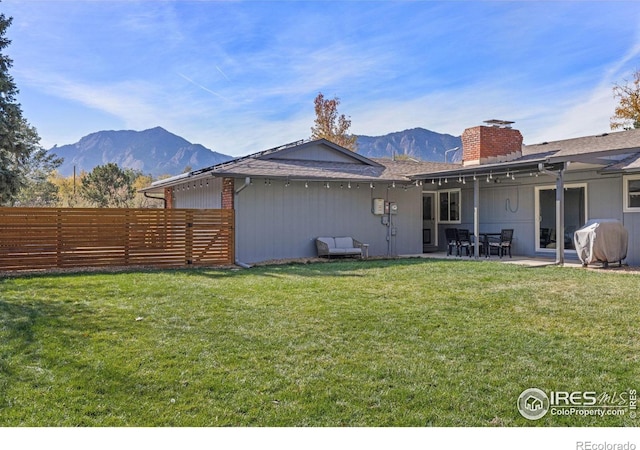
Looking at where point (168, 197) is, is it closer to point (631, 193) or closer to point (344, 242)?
point (344, 242)

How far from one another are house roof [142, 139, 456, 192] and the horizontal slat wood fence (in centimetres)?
139

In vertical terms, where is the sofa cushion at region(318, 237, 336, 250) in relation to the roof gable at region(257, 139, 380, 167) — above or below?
below

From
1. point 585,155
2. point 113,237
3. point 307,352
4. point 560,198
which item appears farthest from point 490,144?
point 307,352

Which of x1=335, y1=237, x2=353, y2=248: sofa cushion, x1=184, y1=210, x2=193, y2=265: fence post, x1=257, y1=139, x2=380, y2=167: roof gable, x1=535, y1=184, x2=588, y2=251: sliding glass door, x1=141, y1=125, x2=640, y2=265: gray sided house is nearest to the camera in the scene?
x1=184, y1=210, x2=193, y2=265: fence post

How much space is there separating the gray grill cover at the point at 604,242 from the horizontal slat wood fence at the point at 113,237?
317 inches

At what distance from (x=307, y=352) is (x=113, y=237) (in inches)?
299

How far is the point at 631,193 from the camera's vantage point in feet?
35.3

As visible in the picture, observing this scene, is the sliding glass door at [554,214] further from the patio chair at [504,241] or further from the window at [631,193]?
the window at [631,193]

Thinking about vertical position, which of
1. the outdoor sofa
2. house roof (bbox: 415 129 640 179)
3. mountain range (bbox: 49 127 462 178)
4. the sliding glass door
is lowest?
the outdoor sofa

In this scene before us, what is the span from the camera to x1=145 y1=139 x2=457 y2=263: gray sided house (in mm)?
11781

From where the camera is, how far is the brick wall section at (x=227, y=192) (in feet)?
37.8

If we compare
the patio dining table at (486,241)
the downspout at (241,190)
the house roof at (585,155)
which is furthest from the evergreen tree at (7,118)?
the patio dining table at (486,241)

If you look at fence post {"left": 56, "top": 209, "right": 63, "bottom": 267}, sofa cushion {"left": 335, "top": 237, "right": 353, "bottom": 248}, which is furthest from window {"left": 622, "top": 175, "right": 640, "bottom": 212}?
fence post {"left": 56, "top": 209, "right": 63, "bottom": 267}

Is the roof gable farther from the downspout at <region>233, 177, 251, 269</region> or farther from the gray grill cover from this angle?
the gray grill cover
